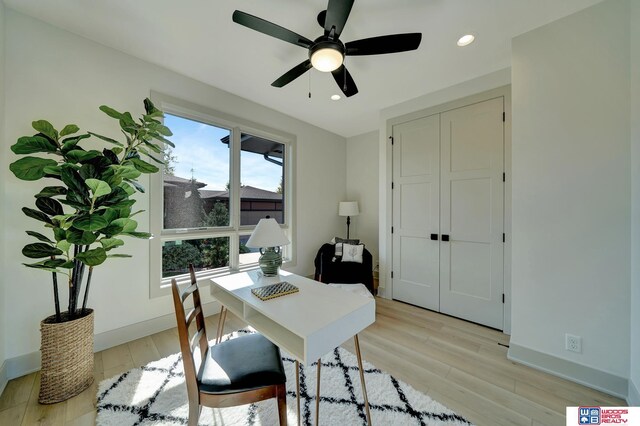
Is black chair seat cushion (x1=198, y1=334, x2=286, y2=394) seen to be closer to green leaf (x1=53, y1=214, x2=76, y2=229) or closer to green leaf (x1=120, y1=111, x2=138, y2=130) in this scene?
green leaf (x1=53, y1=214, x2=76, y2=229)

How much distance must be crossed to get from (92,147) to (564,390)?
424cm

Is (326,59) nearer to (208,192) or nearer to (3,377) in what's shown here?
(208,192)

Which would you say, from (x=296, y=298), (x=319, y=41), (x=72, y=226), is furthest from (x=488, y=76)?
(x=72, y=226)

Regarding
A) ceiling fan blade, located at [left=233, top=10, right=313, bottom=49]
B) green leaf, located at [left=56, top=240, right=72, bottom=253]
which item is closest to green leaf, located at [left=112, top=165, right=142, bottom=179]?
green leaf, located at [left=56, top=240, right=72, bottom=253]

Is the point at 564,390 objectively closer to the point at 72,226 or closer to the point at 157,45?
the point at 72,226

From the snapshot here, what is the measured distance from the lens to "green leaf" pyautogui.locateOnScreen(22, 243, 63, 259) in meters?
1.44

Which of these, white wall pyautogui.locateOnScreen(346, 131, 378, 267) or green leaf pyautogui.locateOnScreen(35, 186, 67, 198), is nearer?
green leaf pyautogui.locateOnScreen(35, 186, 67, 198)

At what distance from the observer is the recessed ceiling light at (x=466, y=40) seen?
198 cm

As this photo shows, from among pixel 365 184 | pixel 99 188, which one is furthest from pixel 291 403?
pixel 365 184

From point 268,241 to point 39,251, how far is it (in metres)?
1.41

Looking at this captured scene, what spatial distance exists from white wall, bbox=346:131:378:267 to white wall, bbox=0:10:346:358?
2.46 metres

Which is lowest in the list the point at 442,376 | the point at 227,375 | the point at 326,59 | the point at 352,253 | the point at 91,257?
the point at 442,376

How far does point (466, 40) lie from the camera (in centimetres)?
202

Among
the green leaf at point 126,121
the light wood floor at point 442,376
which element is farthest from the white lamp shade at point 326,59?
the light wood floor at point 442,376
